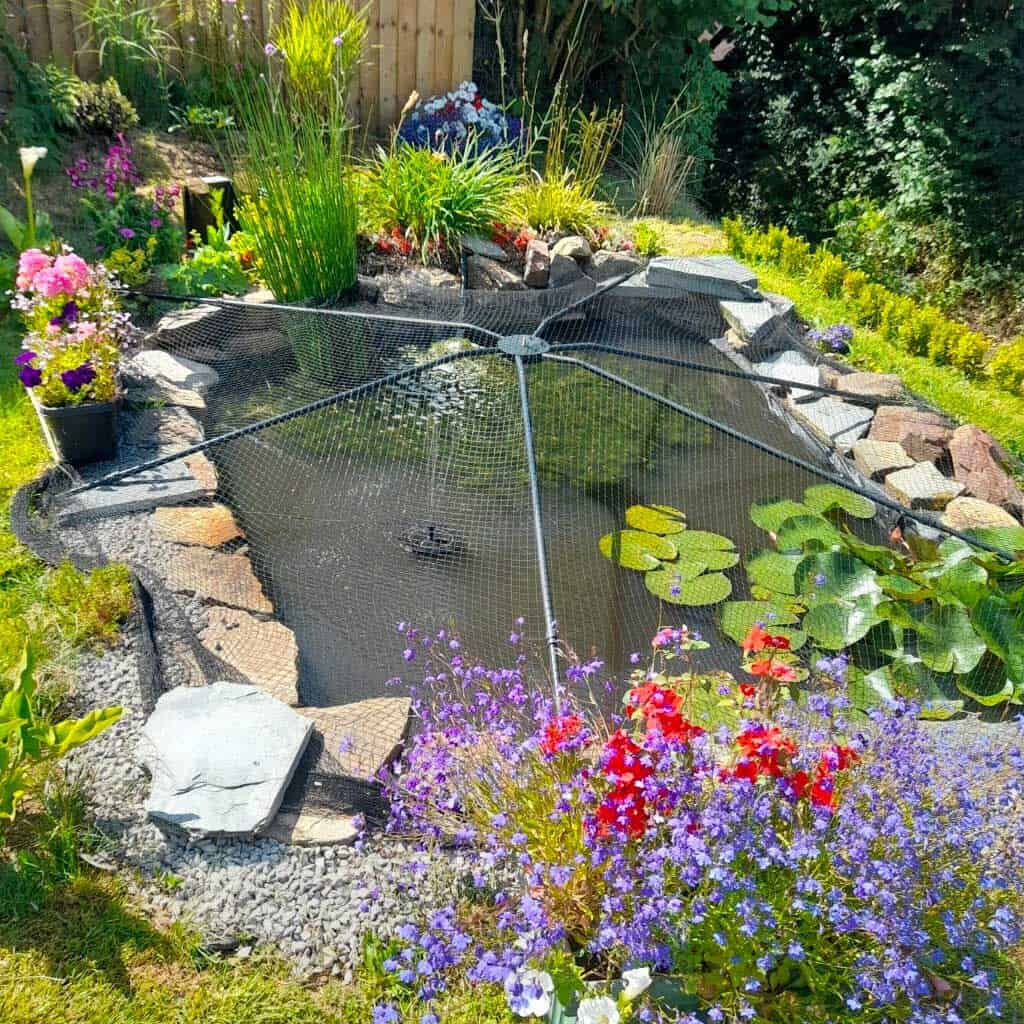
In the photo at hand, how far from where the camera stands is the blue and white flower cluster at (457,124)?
614 cm

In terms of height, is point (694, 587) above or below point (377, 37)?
below

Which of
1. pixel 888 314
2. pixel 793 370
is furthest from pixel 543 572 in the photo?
pixel 888 314

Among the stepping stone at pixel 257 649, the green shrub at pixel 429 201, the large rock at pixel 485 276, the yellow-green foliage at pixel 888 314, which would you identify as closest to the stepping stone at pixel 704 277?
the yellow-green foliage at pixel 888 314

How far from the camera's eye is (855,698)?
2.68 metres

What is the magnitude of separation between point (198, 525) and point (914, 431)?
9.33ft

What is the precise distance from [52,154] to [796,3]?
6063 mm

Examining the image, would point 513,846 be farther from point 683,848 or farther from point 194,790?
point 194,790

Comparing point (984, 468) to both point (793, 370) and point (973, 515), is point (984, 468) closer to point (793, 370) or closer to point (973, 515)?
point (973, 515)

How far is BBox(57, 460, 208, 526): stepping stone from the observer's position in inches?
118

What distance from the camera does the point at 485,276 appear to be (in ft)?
16.5

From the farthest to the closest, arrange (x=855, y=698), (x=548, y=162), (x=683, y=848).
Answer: (x=548, y=162)
(x=855, y=698)
(x=683, y=848)

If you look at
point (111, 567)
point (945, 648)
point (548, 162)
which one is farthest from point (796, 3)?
point (111, 567)

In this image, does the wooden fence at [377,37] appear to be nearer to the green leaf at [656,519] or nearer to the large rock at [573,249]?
the large rock at [573,249]

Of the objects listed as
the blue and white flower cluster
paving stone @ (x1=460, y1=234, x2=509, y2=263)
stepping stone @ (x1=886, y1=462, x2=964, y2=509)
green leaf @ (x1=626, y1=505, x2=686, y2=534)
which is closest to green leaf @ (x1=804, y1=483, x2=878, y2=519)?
stepping stone @ (x1=886, y1=462, x2=964, y2=509)
